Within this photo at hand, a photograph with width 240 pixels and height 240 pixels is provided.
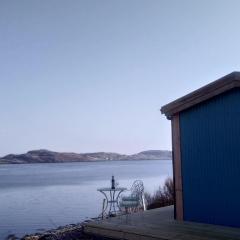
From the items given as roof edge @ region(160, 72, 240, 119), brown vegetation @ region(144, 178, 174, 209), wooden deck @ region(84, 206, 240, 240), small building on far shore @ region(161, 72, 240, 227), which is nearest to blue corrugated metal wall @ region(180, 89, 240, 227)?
small building on far shore @ region(161, 72, 240, 227)

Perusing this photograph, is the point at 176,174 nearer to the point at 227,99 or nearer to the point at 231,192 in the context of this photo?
the point at 231,192

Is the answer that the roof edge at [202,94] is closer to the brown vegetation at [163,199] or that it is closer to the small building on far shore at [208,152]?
the small building on far shore at [208,152]

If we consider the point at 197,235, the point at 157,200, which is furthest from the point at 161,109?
the point at 157,200

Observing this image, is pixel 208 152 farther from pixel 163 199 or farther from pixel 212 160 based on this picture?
pixel 163 199

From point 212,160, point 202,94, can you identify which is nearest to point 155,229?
point 212,160

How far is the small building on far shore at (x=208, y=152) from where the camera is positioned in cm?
852

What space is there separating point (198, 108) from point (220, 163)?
1287mm

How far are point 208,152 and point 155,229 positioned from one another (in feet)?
6.40

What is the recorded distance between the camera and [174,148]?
9750 mm

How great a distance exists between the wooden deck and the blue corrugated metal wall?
35 cm

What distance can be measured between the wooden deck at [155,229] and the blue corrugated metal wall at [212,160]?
353mm

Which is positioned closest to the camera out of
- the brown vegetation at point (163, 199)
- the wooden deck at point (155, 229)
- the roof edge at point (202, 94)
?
the wooden deck at point (155, 229)

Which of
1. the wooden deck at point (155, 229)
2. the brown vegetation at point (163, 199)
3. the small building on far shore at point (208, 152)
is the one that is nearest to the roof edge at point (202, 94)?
the small building on far shore at point (208, 152)

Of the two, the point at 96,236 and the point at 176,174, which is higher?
the point at 176,174
